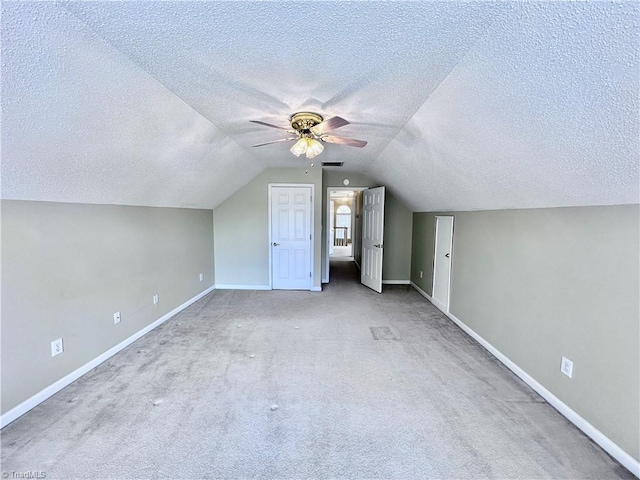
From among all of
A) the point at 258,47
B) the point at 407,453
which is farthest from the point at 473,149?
the point at 407,453

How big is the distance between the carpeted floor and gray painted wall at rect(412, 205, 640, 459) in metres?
0.24

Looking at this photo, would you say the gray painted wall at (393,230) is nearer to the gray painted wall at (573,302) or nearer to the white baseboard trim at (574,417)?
the gray painted wall at (573,302)

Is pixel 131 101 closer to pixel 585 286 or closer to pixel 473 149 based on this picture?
pixel 473 149

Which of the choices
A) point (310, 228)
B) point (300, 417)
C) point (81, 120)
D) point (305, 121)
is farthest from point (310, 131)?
point (310, 228)

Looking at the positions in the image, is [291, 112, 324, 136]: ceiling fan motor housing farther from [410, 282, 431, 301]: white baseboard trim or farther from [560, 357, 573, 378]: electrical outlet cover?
[410, 282, 431, 301]: white baseboard trim

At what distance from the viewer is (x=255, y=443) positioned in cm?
172

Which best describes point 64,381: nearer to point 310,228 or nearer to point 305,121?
point 305,121

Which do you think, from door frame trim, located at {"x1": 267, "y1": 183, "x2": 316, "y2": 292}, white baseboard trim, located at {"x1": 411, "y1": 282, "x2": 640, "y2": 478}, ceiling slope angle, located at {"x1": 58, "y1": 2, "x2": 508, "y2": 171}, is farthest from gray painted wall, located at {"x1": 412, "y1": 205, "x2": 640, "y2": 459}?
door frame trim, located at {"x1": 267, "y1": 183, "x2": 316, "y2": 292}

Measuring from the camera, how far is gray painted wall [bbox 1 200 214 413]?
74.3 inches

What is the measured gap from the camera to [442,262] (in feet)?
A: 13.8

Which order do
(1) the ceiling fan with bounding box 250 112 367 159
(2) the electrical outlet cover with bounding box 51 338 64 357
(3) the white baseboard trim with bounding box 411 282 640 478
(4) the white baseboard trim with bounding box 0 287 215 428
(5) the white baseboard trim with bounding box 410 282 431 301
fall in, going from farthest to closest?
1. (5) the white baseboard trim with bounding box 410 282 431 301
2. (1) the ceiling fan with bounding box 250 112 367 159
3. (2) the electrical outlet cover with bounding box 51 338 64 357
4. (4) the white baseboard trim with bounding box 0 287 215 428
5. (3) the white baseboard trim with bounding box 411 282 640 478

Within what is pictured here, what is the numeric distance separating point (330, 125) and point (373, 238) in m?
3.41

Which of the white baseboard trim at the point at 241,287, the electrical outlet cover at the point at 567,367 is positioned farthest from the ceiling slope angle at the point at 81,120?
the electrical outlet cover at the point at 567,367

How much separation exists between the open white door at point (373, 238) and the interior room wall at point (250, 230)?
1030mm
